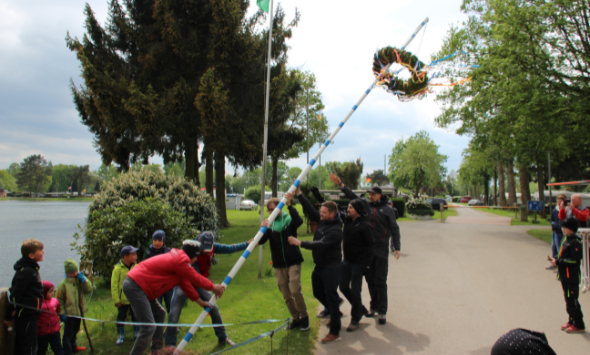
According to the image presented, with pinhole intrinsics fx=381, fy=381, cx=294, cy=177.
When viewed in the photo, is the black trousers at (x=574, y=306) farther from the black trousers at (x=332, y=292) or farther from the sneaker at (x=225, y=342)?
the sneaker at (x=225, y=342)

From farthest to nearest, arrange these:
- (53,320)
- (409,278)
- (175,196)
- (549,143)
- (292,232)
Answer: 1. (549,143)
2. (175,196)
3. (409,278)
4. (292,232)
5. (53,320)

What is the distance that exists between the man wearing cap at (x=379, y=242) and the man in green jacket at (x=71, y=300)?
12.3 feet

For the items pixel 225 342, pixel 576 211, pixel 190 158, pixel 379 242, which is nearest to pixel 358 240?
pixel 379 242

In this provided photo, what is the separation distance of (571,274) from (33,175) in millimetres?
78765

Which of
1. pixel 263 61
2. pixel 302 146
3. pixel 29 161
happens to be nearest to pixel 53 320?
pixel 263 61

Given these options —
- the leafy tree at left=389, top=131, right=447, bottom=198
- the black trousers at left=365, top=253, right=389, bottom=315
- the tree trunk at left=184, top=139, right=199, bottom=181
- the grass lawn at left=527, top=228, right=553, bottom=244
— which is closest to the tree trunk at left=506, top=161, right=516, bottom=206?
the leafy tree at left=389, top=131, right=447, bottom=198

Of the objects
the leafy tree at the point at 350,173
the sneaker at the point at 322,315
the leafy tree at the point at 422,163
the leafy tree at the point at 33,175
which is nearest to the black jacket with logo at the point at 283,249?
the sneaker at the point at 322,315

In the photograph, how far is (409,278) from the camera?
895 centimetres

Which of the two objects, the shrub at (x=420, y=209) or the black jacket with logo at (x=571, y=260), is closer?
the black jacket with logo at (x=571, y=260)

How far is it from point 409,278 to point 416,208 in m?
19.1

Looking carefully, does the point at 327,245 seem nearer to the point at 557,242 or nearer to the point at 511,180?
the point at 557,242

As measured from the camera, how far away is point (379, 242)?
6.15 metres

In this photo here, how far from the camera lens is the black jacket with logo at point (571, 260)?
17.8 ft

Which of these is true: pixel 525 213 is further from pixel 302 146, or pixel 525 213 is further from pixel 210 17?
pixel 210 17
